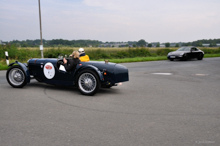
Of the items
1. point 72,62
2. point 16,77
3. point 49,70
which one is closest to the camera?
point 72,62

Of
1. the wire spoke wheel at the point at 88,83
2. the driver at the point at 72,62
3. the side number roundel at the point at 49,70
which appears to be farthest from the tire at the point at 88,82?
the side number roundel at the point at 49,70

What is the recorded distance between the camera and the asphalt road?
11.3ft

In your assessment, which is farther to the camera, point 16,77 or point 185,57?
point 185,57

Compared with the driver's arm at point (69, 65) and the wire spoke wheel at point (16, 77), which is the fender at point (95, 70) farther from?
the wire spoke wheel at point (16, 77)

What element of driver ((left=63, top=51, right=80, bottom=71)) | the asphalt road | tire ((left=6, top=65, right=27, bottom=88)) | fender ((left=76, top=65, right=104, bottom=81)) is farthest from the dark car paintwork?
tire ((left=6, top=65, right=27, bottom=88))

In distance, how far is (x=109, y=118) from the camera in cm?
446

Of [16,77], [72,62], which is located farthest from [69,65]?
[16,77]

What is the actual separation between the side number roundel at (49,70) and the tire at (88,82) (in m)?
1.13

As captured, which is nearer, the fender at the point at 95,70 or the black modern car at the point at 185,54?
the fender at the point at 95,70

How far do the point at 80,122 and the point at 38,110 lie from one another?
1273mm

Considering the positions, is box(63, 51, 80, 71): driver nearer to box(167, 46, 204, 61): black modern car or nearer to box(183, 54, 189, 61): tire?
box(167, 46, 204, 61): black modern car

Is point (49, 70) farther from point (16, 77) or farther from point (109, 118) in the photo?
point (109, 118)

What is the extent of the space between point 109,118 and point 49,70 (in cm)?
353

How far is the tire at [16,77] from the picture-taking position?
7.38 metres
